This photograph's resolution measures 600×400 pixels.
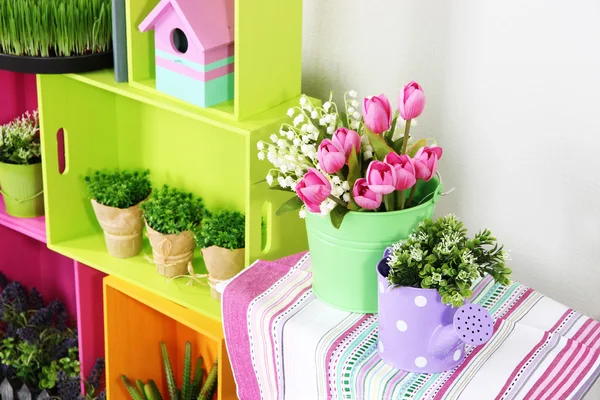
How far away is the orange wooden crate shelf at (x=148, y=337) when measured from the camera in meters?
1.82

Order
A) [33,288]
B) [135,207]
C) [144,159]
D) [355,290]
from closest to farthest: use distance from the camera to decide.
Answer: [355,290] → [135,207] → [144,159] → [33,288]

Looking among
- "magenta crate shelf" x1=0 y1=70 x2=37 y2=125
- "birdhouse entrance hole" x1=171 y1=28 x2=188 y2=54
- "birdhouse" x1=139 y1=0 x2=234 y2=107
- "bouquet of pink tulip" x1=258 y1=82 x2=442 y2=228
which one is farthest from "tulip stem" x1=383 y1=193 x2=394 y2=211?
"magenta crate shelf" x1=0 y1=70 x2=37 y2=125

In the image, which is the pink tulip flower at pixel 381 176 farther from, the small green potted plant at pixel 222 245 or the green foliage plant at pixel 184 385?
the green foliage plant at pixel 184 385

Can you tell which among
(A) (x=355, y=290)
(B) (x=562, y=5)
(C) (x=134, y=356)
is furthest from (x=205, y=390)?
(B) (x=562, y=5)

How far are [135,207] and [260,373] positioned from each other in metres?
0.54

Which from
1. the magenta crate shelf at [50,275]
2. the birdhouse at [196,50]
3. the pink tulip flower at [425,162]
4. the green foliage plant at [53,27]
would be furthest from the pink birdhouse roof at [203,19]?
the magenta crate shelf at [50,275]

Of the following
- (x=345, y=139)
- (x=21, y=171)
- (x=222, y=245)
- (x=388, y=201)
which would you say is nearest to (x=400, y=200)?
(x=388, y=201)

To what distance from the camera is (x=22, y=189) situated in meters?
2.05

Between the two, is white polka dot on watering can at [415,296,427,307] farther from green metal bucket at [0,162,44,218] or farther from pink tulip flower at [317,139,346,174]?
green metal bucket at [0,162,44,218]

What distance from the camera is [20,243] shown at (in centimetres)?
239

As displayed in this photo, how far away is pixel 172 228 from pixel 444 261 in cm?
69

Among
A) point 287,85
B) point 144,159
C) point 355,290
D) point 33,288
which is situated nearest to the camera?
point 355,290

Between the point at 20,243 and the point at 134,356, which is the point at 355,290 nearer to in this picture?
the point at 134,356

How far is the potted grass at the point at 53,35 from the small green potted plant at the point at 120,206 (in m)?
0.27
